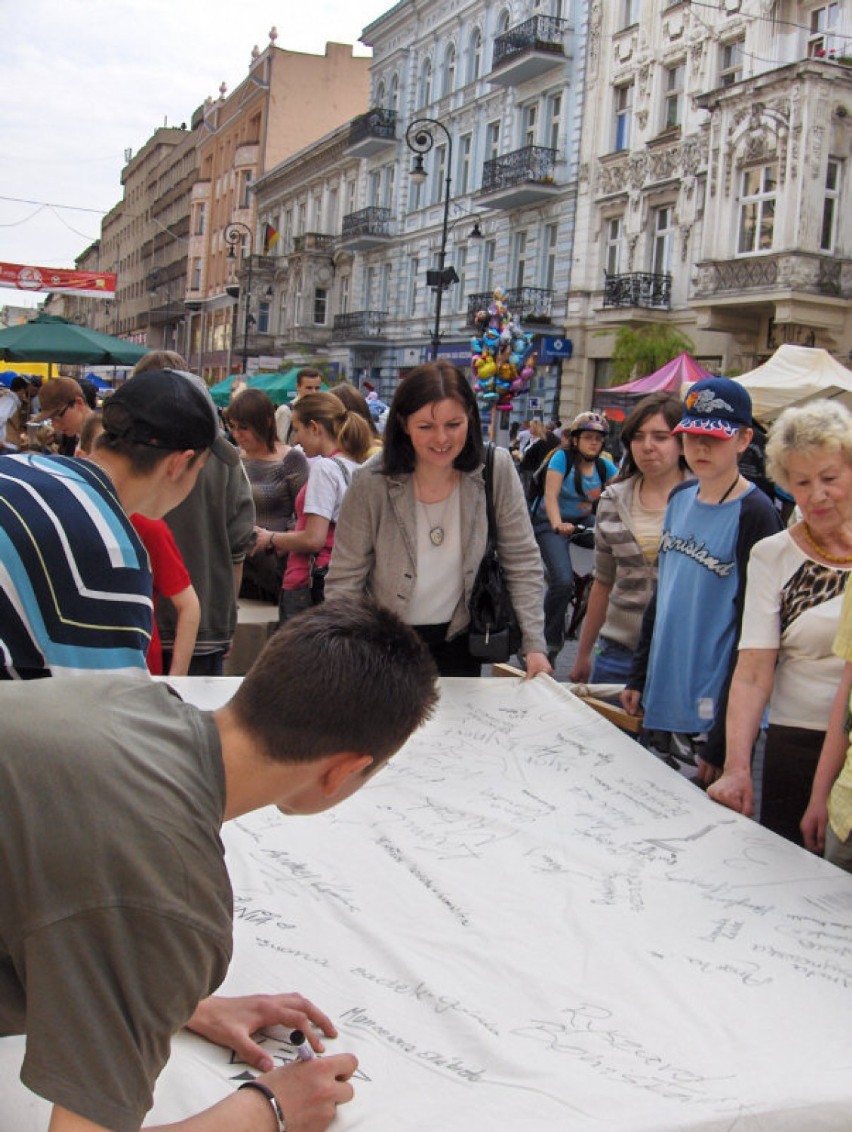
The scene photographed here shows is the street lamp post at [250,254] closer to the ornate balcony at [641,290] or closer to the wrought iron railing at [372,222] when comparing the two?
the wrought iron railing at [372,222]

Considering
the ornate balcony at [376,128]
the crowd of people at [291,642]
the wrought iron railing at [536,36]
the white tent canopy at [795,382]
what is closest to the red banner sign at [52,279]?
the ornate balcony at [376,128]

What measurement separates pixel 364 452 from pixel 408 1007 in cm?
392

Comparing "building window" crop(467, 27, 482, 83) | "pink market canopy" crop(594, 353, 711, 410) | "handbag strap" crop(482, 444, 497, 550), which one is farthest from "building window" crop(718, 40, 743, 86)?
"handbag strap" crop(482, 444, 497, 550)

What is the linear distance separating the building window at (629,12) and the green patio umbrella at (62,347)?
1872 cm

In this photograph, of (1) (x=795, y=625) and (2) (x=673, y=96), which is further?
(2) (x=673, y=96)

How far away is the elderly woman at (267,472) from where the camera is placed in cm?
548

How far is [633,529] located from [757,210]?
19951mm

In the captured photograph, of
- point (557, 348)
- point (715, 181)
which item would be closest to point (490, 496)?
point (715, 181)

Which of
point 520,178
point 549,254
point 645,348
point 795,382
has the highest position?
point 520,178

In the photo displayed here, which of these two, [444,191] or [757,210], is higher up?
[444,191]

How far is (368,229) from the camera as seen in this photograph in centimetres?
3884

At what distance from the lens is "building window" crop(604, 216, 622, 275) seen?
2655 cm

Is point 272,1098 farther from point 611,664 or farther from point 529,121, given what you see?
point 529,121

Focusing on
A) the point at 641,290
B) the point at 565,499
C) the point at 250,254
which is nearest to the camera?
the point at 565,499
